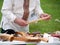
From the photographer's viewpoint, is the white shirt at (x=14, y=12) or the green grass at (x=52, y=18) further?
the green grass at (x=52, y=18)

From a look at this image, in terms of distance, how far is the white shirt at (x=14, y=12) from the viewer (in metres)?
1.35

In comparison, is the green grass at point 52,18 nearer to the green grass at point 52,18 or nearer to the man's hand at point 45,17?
the green grass at point 52,18

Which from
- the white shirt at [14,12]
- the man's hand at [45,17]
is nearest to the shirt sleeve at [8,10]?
the white shirt at [14,12]

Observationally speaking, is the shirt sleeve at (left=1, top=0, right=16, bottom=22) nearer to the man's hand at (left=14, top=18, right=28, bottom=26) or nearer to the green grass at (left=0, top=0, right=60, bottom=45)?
the man's hand at (left=14, top=18, right=28, bottom=26)

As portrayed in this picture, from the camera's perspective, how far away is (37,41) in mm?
1214

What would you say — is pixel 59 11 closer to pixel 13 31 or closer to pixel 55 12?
pixel 55 12

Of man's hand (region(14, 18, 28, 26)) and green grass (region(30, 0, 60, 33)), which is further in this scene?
green grass (region(30, 0, 60, 33))

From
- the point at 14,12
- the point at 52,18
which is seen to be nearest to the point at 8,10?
the point at 14,12

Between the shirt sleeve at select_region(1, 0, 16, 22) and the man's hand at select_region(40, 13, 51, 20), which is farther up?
the shirt sleeve at select_region(1, 0, 16, 22)

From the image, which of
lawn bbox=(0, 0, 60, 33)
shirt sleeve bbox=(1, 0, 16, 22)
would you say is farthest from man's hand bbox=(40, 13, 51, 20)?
lawn bbox=(0, 0, 60, 33)

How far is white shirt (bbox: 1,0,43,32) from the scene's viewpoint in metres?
1.35

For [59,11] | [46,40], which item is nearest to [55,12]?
[59,11]

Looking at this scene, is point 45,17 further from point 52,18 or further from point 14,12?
point 52,18

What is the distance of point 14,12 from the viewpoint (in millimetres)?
1401
